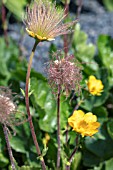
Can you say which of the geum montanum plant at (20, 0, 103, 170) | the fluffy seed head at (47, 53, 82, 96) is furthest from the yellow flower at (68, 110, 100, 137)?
the fluffy seed head at (47, 53, 82, 96)

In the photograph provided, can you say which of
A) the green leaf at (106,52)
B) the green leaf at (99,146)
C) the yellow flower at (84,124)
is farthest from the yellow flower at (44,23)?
the green leaf at (106,52)

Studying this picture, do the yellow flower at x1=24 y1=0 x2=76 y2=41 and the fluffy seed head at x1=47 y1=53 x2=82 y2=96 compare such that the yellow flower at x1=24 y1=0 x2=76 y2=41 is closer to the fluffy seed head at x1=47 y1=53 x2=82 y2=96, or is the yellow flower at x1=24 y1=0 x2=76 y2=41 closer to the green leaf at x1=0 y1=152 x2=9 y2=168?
the fluffy seed head at x1=47 y1=53 x2=82 y2=96

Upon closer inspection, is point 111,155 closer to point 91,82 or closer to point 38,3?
point 91,82

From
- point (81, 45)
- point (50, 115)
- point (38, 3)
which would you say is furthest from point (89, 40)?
point (38, 3)

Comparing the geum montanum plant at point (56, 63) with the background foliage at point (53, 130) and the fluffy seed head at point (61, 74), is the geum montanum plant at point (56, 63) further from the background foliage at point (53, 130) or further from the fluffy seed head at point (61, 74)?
the background foliage at point (53, 130)

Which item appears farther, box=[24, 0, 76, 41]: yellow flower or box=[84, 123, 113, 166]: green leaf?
box=[84, 123, 113, 166]: green leaf
